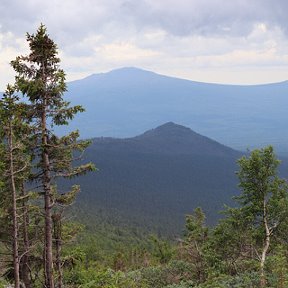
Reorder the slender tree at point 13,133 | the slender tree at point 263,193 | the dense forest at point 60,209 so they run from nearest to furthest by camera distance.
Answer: the slender tree at point 13,133 → the dense forest at point 60,209 → the slender tree at point 263,193

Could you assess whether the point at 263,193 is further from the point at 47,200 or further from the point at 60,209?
the point at 47,200

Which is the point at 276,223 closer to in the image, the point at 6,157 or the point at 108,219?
the point at 6,157

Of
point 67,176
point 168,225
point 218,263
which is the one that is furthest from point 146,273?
point 168,225

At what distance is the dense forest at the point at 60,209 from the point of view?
1672 cm

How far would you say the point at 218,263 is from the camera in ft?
80.9

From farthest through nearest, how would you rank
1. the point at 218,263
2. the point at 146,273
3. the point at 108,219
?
the point at 108,219 → the point at 146,273 → the point at 218,263

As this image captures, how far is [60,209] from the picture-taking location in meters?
17.5

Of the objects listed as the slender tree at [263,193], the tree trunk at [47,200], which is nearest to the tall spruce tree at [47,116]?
the tree trunk at [47,200]

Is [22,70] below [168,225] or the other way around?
the other way around

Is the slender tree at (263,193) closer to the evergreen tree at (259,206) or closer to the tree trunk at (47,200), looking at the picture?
the evergreen tree at (259,206)

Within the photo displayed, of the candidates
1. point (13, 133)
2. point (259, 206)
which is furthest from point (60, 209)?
point (259, 206)

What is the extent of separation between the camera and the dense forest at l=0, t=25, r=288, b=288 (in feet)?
54.9

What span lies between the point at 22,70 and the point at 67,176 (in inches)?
174

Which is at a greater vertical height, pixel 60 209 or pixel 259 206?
pixel 60 209
